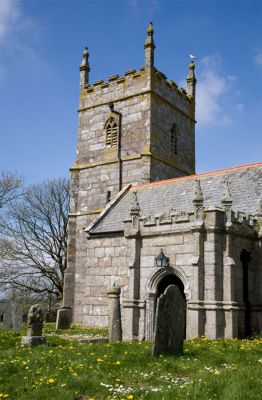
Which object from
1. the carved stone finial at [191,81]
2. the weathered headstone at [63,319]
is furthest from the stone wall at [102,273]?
the carved stone finial at [191,81]

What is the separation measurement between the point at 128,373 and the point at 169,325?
2.11 meters

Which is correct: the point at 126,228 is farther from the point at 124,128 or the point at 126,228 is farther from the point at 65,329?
the point at 124,128

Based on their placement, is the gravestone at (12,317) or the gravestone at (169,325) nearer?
the gravestone at (169,325)

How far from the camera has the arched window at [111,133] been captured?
25547 millimetres

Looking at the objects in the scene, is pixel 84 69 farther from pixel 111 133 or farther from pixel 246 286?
pixel 246 286

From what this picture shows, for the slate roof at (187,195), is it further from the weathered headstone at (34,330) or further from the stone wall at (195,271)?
the weathered headstone at (34,330)

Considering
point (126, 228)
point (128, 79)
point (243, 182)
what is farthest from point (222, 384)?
point (128, 79)

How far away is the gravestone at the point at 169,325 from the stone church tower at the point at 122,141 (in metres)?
13.8

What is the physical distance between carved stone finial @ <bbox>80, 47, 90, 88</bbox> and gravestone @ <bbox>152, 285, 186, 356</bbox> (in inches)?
806

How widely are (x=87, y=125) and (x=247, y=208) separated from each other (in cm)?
1319

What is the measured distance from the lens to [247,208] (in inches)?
661

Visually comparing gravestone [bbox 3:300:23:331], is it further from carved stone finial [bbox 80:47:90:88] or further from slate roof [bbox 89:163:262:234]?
carved stone finial [bbox 80:47:90:88]

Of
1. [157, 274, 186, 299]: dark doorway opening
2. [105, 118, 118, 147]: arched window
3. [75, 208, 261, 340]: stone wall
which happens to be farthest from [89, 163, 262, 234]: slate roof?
[105, 118, 118, 147]: arched window

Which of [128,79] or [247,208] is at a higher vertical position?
[128,79]
